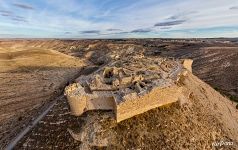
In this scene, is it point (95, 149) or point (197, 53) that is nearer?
point (95, 149)

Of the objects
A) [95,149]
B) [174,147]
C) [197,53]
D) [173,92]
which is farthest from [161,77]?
[197,53]

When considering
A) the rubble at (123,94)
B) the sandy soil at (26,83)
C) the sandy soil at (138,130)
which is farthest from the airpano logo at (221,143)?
the sandy soil at (26,83)

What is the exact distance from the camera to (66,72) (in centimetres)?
5656

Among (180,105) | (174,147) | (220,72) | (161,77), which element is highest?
(161,77)

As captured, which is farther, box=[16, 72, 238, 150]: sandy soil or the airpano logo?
the airpano logo

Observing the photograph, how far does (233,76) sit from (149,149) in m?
45.7

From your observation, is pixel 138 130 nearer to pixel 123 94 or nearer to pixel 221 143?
pixel 123 94

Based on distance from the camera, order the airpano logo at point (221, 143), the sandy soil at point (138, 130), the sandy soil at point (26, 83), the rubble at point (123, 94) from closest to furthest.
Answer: the sandy soil at point (138, 130) < the rubble at point (123, 94) < the airpano logo at point (221, 143) < the sandy soil at point (26, 83)

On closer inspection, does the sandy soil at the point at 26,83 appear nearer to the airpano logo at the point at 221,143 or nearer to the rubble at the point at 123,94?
the rubble at the point at 123,94

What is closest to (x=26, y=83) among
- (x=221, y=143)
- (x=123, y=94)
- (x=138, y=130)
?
(x=123, y=94)

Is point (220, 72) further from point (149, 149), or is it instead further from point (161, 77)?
point (149, 149)

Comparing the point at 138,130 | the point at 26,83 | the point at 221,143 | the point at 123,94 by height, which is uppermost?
the point at 123,94

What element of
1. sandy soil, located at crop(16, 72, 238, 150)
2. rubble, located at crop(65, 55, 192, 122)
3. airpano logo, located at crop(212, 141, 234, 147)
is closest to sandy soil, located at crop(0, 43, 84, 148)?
sandy soil, located at crop(16, 72, 238, 150)

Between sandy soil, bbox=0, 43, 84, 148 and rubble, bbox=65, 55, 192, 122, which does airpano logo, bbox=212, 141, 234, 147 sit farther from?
sandy soil, bbox=0, 43, 84, 148
